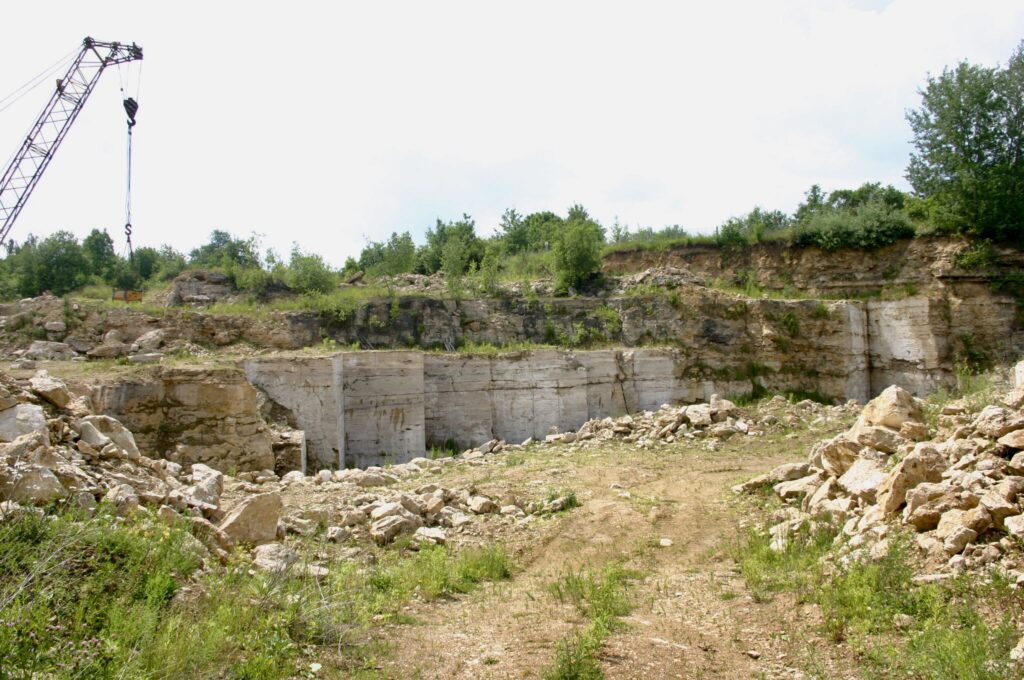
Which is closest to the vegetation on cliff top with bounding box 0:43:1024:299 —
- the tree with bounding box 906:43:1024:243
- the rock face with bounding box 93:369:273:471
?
the tree with bounding box 906:43:1024:243

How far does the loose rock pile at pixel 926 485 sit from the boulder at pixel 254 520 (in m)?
5.03

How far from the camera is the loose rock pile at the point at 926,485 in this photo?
5.42 m

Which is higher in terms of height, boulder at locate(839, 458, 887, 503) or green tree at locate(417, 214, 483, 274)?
green tree at locate(417, 214, 483, 274)

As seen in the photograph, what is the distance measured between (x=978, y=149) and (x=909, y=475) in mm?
17909

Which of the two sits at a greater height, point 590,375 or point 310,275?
point 310,275

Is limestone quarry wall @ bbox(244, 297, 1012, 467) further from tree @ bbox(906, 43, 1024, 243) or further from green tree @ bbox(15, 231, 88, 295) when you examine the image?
green tree @ bbox(15, 231, 88, 295)

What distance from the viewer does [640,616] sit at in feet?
18.5

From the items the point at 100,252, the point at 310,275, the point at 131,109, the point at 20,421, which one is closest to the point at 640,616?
the point at 20,421

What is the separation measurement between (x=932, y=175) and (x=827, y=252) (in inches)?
144

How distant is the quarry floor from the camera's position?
15.4 ft

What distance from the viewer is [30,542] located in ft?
14.8

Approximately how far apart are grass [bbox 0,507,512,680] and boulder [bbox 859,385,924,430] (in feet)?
20.7

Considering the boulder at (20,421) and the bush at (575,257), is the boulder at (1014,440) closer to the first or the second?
the boulder at (20,421)

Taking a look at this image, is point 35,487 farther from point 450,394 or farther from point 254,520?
point 450,394
